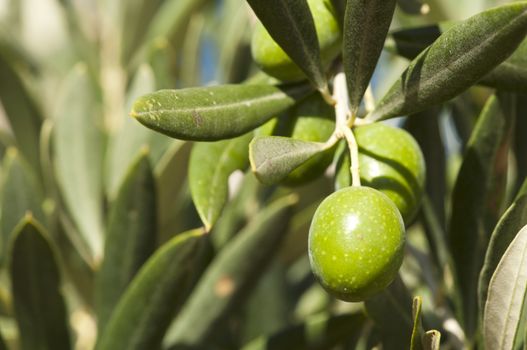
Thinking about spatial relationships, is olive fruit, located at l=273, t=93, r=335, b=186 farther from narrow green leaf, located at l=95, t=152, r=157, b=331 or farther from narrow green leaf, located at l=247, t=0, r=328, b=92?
narrow green leaf, located at l=95, t=152, r=157, b=331

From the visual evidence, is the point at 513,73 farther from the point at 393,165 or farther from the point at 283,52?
the point at 283,52

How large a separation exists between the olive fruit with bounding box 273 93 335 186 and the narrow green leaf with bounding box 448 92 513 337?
0.87 feet

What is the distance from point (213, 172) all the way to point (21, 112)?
1.20 meters

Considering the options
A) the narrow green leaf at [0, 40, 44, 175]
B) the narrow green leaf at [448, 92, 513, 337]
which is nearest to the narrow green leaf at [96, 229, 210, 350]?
the narrow green leaf at [448, 92, 513, 337]

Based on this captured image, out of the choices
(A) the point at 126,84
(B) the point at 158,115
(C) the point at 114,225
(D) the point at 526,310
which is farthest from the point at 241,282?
(A) the point at 126,84

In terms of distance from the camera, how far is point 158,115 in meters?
0.97

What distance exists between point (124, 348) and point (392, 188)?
661 mm

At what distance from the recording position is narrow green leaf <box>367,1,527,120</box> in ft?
3.07

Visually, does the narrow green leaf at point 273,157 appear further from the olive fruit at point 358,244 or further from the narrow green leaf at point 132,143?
the narrow green leaf at point 132,143

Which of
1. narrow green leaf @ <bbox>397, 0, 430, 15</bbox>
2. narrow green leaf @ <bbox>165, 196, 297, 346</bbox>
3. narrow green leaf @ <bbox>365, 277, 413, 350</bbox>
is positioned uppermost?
narrow green leaf @ <bbox>397, 0, 430, 15</bbox>

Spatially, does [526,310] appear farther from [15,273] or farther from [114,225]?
[15,273]

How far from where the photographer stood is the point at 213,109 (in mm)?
1064

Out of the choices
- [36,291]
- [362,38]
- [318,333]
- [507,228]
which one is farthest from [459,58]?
[36,291]

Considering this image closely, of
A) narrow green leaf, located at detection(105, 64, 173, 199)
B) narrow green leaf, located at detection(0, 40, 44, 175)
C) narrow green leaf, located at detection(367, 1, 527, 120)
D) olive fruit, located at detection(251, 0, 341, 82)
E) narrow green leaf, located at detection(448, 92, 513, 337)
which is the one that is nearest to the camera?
narrow green leaf, located at detection(367, 1, 527, 120)
